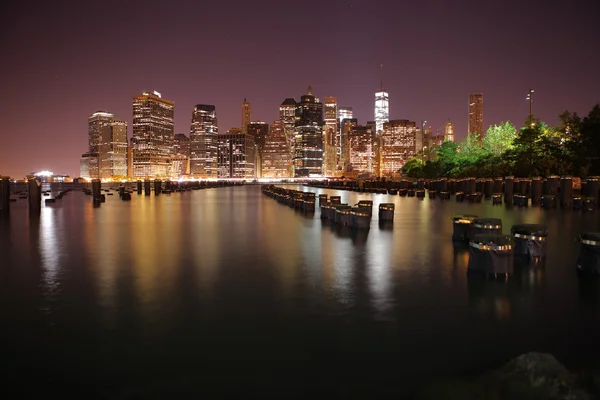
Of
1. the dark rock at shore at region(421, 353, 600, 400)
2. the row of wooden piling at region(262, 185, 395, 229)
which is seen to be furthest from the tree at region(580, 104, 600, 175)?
the dark rock at shore at region(421, 353, 600, 400)

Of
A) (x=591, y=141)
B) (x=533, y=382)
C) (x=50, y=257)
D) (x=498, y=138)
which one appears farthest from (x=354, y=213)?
(x=498, y=138)

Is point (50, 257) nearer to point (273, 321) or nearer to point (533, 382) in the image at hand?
point (273, 321)

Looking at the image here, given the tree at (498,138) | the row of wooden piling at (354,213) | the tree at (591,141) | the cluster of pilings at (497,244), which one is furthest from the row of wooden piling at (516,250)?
the tree at (498,138)

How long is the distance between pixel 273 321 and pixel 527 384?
138 inches

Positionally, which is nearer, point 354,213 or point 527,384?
point 527,384

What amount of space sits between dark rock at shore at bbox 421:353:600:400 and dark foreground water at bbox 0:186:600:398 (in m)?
0.38

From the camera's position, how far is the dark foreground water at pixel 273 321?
5.01 m

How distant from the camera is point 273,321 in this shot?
6.75 metres

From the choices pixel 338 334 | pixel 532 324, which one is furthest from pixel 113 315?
pixel 532 324

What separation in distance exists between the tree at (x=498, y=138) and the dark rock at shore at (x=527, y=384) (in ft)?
252

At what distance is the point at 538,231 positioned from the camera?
11289mm

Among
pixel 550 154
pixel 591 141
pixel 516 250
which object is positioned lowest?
pixel 516 250

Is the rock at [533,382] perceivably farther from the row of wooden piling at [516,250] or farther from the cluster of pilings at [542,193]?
the cluster of pilings at [542,193]

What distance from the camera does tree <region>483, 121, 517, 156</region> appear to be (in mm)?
75875
